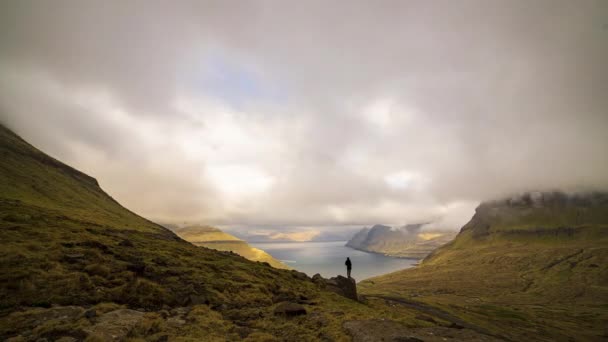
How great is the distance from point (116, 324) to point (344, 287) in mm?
36135

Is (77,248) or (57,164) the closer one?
(77,248)

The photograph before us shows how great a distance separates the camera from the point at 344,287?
48500 millimetres

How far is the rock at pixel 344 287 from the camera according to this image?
4725 centimetres

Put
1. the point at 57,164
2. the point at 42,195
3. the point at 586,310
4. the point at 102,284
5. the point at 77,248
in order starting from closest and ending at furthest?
the point at 102,284, the point at 77,248, the point at 42,195, the point at 586,310, the point at 57,164

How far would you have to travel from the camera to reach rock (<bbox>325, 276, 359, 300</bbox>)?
155ft

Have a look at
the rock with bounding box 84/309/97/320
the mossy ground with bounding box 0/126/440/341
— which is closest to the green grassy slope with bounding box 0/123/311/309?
the mossy ground with bounding box 0/126/440/341

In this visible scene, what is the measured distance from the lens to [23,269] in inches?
945

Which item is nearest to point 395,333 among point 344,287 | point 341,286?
point 344,287

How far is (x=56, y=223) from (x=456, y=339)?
5777cm

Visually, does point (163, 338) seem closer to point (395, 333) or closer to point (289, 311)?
point (289, 311)

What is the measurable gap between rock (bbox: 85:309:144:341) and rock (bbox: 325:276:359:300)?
105 ft

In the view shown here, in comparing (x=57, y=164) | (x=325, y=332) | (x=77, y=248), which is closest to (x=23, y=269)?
(x=77, y=248)

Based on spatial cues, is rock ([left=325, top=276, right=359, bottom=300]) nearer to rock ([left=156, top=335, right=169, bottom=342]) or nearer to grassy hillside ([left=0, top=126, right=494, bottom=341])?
grassy hillside ([left=0, top=126, right=494, bottom=341])

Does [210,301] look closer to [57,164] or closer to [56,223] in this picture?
[56,223]
